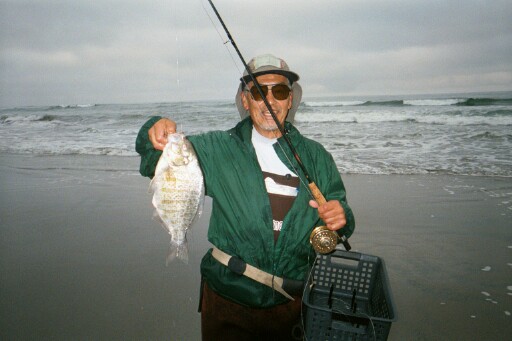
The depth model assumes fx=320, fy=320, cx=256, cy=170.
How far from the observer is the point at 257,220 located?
2.22 m

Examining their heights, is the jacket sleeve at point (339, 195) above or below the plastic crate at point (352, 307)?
above

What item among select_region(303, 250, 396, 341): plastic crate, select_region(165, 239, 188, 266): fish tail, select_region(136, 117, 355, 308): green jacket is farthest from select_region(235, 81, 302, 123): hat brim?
select_region(303, 250, 396, 341): plastic crate

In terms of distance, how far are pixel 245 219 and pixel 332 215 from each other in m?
0.60

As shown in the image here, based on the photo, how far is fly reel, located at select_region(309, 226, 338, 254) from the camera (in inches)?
88.4

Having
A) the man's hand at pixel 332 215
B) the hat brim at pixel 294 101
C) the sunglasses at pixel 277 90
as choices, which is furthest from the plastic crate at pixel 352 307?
the hat brim at pixel 294 101

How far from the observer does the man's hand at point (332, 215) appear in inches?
86.5

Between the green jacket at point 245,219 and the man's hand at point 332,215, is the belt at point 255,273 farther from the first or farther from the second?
the man's hand at point 332,215

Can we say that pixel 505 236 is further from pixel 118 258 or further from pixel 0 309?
pixel 0 309

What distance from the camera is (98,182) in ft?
25.4

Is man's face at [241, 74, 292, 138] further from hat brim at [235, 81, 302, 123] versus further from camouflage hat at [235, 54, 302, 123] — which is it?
hat brim at [235, 81, 302, 123]

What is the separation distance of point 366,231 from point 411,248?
2.47 feet

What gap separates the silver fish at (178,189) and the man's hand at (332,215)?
34.3 inches

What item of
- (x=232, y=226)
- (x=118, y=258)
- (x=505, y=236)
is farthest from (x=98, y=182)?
(x=505, y=236)

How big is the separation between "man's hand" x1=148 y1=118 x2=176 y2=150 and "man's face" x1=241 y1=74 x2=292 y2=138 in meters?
0.72
